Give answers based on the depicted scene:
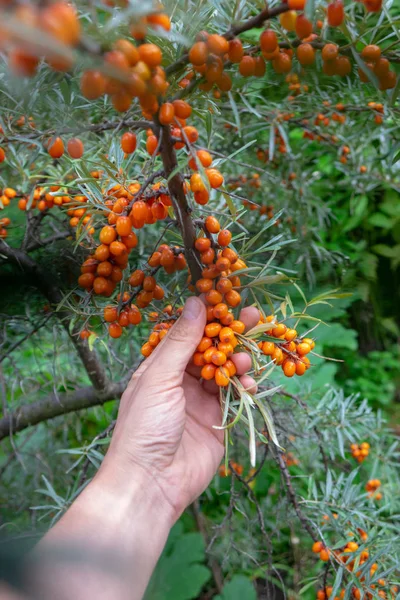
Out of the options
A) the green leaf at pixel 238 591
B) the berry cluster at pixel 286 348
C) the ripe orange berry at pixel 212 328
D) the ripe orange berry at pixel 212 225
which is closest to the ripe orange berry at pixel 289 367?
the berry cluster at pixel 286 348

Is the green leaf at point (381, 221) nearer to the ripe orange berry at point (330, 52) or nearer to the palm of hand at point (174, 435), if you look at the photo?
the palm of hand at point (174, 435)

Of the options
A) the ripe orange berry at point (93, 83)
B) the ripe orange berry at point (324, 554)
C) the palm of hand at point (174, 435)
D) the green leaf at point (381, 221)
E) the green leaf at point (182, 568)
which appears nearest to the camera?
the ripe orange berry at point (93, 83)

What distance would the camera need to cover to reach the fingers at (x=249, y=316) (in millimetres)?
615

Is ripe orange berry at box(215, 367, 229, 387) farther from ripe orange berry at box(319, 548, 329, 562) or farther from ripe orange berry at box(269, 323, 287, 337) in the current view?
ripe orange berry at box(319, 548, 329, 562)

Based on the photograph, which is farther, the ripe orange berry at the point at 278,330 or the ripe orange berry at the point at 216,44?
the ripe orange berry at the point at 278,330

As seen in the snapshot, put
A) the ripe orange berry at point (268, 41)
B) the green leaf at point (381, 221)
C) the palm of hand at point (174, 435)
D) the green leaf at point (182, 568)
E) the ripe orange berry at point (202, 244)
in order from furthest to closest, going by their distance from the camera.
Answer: the green leaf at point (381, 221)
the green leaf at point (182, 568)
the palm of hand at point (174, 435)
the ripe orange berry at point (202, 244)
the ripe orange berry at point (268, 41)

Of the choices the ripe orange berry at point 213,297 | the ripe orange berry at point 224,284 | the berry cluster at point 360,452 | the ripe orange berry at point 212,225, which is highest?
the ripe orange berry at point 212,225

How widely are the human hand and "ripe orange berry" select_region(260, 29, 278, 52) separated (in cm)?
29

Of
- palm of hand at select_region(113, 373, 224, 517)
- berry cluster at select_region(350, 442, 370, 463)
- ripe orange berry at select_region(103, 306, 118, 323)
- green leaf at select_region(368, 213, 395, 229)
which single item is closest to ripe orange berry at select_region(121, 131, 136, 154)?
ripe orange berry at select_region(103, 306, 118, 323)

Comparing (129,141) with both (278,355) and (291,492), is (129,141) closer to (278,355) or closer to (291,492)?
(278,355)

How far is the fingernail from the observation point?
0.57 m

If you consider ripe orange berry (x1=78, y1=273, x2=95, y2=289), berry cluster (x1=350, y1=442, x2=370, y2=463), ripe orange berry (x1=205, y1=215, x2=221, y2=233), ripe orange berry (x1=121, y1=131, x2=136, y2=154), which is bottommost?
berry cluster (x1=350, y1=442, x2=370, y2=463)

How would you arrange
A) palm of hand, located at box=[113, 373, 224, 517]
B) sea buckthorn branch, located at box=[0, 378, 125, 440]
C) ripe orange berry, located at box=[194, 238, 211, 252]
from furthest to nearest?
sea buckthorn branch, located at box=[0, 378, 125, 440] → palm of hand, located at box=[113, 373, 224, 517] → ripe orange berry, located at box=[194, 238, 211, 252]

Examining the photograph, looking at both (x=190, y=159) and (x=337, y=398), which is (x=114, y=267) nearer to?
(x=190, y=159)
